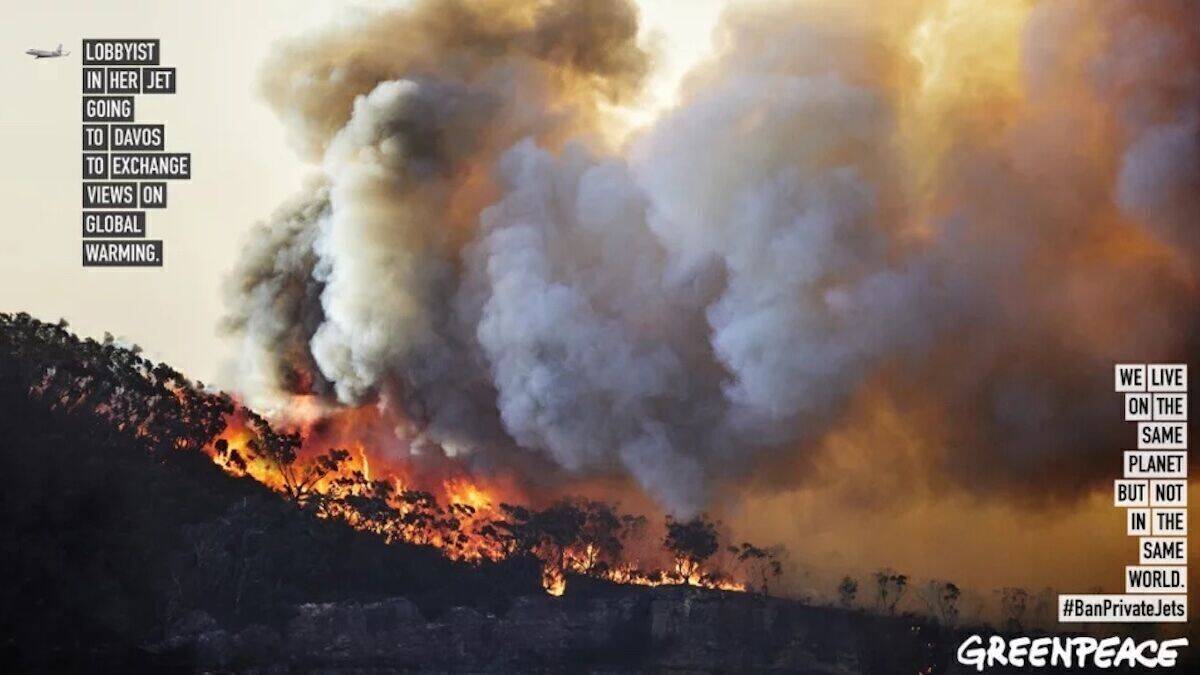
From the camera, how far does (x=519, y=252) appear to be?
7069cm

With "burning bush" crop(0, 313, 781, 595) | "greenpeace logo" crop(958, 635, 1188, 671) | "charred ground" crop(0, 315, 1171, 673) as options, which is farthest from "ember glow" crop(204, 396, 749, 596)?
"greenpeace logo" crop(958, 635, 1188, 671)

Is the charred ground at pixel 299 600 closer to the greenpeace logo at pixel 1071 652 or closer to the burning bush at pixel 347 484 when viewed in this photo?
the burning bush at pixel 347 484

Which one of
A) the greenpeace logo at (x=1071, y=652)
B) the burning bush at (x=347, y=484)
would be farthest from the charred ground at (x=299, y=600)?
the greenpeace logo at (x=1071, y=652)

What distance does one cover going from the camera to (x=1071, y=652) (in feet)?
208

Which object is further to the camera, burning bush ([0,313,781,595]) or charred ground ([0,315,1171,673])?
burning bush ([0,313,781,595])

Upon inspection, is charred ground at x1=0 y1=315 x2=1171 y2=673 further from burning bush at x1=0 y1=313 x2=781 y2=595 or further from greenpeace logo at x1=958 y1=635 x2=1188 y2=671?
greenpeace logo at x1=958 y1=635 x2=1188 y2=671

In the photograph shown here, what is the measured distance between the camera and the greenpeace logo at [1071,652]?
6016cm

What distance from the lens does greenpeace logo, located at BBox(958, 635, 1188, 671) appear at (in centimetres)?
6016

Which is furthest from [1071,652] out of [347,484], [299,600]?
[347,484]

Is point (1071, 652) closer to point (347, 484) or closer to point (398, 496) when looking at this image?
point (398, 496)

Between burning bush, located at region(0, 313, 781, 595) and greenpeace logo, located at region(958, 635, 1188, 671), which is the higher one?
burning bush, located at region(0, 313, 781, 595)

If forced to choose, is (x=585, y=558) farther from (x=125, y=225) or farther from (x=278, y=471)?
(x=125, y=225)

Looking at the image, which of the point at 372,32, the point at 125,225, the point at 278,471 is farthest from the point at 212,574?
the point at 372,32

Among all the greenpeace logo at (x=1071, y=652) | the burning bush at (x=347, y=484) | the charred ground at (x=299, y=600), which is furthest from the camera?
the burning bush at (x=347, y=484)
